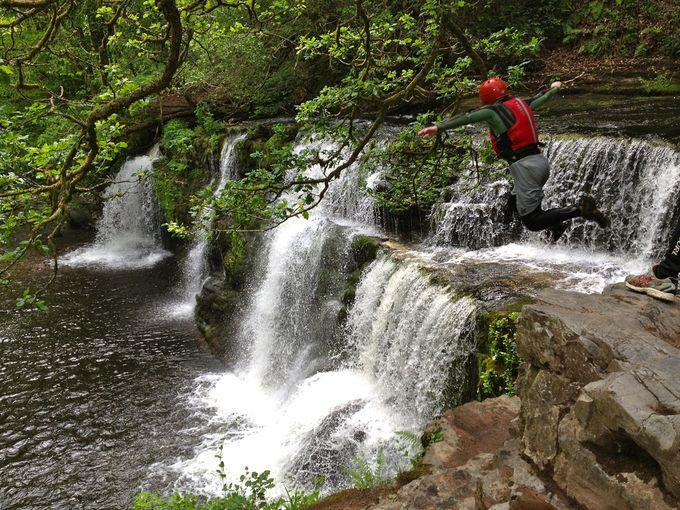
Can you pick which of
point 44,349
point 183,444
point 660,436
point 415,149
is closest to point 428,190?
point 415,149

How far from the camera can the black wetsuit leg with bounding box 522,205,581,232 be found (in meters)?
4.93

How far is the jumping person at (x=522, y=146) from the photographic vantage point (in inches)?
191

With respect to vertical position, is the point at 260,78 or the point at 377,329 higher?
the point at 260,78

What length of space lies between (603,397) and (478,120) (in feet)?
8.82

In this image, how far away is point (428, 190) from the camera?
6.80 meters

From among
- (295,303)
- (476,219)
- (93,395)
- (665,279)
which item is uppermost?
(665,279)

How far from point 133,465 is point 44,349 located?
4.81 metres

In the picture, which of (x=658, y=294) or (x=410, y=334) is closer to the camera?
(x=658, y=294)

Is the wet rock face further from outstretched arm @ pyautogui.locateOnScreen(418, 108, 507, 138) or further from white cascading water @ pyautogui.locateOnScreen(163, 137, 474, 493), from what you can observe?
white cascading water @ pyautogui.locateOnScreen(163, 137, 474, 493)

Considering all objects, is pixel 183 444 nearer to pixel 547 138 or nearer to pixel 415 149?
pixel 415 149

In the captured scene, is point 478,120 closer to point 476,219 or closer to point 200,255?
point 476,219

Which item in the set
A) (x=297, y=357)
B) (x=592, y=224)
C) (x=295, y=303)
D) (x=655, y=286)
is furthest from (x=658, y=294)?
(x=295, y=303)

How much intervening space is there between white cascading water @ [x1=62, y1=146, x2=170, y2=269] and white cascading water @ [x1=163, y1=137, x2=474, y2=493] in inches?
285

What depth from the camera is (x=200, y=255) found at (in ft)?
49.3
